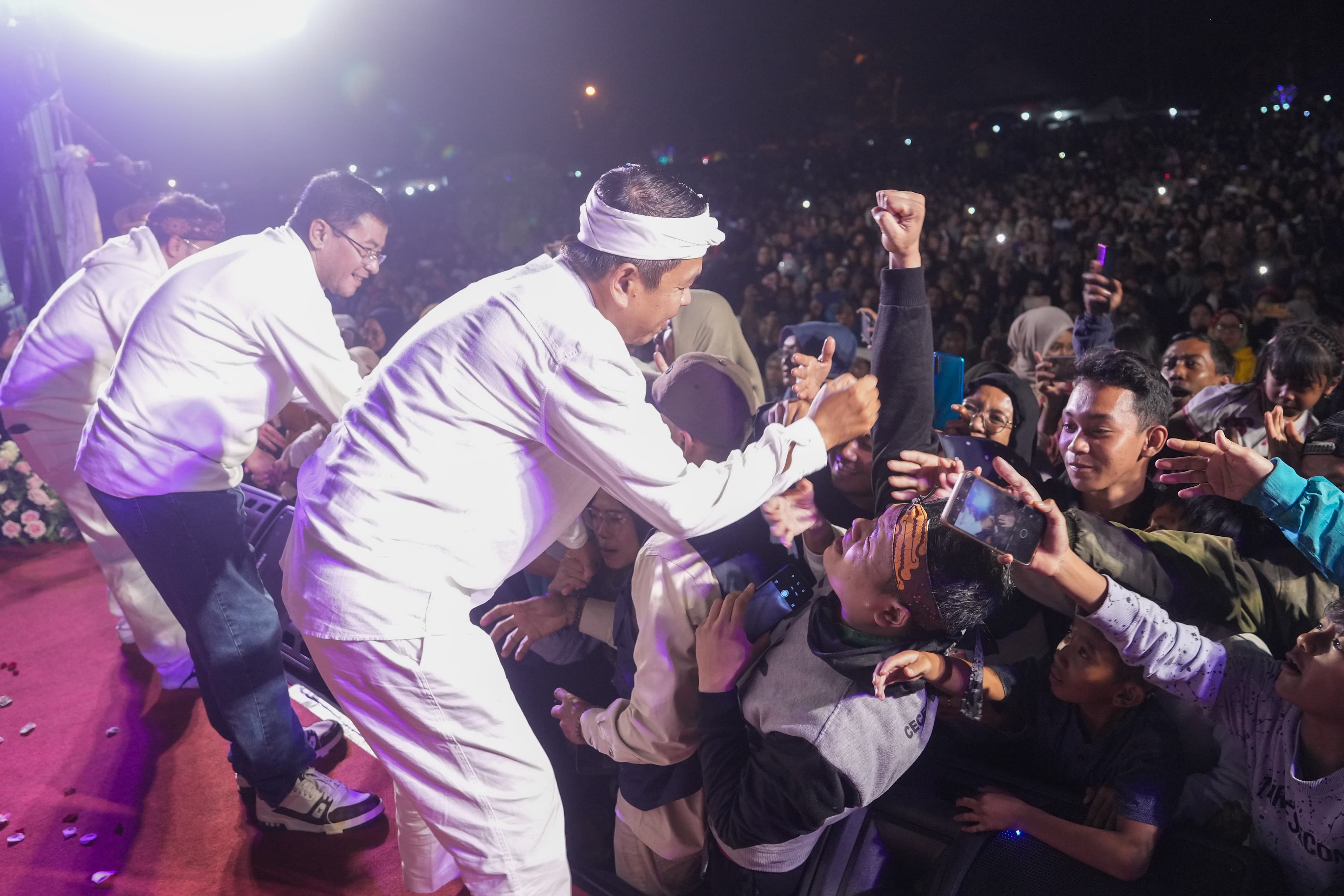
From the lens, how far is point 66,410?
3.23 meters

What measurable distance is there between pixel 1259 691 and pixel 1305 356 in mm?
1852

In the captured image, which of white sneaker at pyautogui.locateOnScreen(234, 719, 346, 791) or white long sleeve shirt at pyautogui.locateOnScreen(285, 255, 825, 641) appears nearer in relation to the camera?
white long sleeve shirt at pyautogui.locateOnScreen(285, 255, 825, 641)

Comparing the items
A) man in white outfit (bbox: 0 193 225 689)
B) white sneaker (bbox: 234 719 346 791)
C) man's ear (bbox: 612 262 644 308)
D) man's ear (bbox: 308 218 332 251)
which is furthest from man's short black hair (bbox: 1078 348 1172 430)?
man in white outfit (bbox: 0 193 225 689)

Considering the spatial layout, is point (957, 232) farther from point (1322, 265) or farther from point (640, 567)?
point (640, 567)

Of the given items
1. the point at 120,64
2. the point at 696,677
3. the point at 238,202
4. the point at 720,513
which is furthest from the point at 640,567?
the point at 238,202

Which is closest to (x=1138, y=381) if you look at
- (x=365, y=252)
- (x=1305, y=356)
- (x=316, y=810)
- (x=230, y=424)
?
(x=1305, y=356)

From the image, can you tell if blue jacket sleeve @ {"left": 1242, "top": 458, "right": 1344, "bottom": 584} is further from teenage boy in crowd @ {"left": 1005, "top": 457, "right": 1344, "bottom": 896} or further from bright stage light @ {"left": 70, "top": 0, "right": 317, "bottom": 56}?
bright stage light @ {"left": 70, "top": 0, "right": 317, "bottom": 56}


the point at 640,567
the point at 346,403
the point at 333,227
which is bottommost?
the point at 640,567

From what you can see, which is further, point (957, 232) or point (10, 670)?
point (957, 232)

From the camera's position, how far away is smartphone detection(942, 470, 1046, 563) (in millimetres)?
1540

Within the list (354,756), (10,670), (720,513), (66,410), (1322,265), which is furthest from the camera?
(1322,265)

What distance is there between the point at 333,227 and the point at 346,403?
0.59 m

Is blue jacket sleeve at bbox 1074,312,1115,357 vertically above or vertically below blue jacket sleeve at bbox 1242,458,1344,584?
below

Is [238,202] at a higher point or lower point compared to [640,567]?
lower
